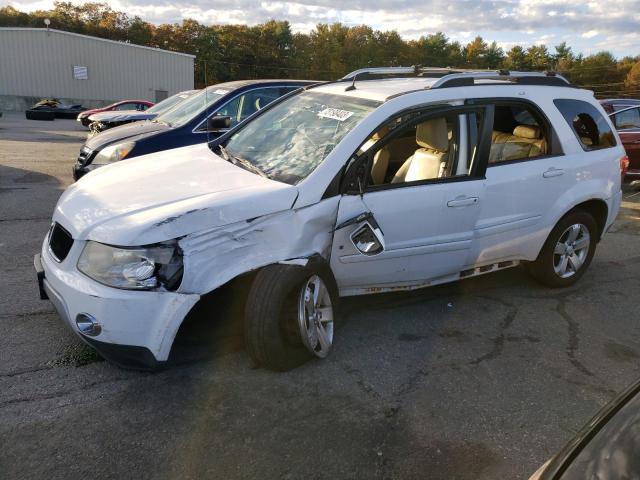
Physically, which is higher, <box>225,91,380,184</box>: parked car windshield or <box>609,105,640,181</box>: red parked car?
<box>225,91,380,184</box>: parked car windshield

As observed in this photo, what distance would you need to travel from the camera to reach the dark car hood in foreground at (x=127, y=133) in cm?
694

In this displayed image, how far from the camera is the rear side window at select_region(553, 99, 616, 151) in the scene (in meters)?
4.56

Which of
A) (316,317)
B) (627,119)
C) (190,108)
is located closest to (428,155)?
(316,317)

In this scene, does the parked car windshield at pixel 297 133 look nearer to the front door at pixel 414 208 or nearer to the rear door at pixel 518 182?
the front door at pixel 414 208

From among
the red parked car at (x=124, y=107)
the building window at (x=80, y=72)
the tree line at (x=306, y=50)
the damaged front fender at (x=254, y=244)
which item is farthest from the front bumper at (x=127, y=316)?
the tree line at (x=306, y=50)

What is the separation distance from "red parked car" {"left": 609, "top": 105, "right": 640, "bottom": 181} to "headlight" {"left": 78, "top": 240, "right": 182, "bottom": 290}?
9658mm

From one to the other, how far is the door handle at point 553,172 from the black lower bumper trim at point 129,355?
10.7 feet

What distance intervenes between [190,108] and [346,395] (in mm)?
5755

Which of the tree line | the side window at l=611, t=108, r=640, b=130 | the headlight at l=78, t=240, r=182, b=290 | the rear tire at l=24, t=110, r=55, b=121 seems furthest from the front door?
the tree line

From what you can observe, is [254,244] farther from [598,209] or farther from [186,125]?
[186,125]

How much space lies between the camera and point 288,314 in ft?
10.4

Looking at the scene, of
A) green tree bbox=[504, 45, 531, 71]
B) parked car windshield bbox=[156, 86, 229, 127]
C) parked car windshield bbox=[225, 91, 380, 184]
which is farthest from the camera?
green tree bbox=[504, 45, 531, 71]

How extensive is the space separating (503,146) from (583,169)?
818 millimetres

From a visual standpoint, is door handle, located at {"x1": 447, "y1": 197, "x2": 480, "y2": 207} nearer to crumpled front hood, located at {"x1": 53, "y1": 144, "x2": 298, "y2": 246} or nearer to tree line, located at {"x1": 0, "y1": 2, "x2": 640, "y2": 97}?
crumpled front hood, located at {"x1": 53, "y1": 144, "x2": 298, "y2": 246}
